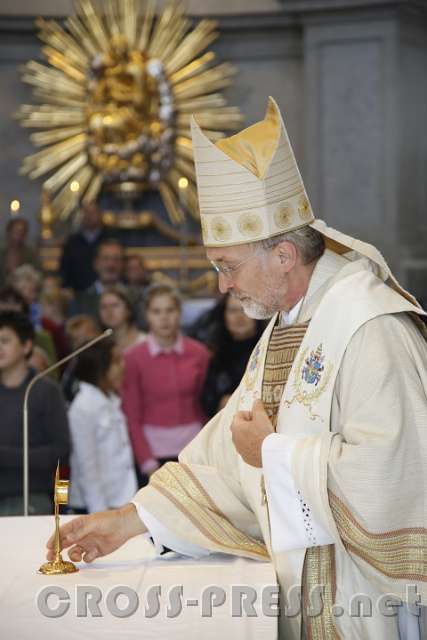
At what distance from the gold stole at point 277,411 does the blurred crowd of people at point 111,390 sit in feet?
5.83

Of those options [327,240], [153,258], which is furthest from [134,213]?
[327,240]

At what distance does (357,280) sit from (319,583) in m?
0.77

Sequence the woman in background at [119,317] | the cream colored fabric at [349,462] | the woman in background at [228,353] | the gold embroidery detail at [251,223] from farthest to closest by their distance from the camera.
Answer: the woman in background at [119,317]
the woman in background at [228,353]
the gold embroidery detail at [251,223]
the cream colored fabric at [349,462]

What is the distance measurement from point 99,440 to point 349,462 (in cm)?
302

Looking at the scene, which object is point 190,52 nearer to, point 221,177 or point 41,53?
point 41,53

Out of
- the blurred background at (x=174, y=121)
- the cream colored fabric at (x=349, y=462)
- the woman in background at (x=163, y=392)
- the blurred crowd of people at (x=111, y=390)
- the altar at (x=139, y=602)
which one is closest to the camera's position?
the altar at (x=139, y=602)

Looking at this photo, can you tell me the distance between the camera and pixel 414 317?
113 inches

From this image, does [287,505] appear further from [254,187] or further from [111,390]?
[111,390]

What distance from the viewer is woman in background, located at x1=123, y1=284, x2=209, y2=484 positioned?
584 cm

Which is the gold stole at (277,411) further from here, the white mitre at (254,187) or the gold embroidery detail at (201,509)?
the white mitre at (254,187)

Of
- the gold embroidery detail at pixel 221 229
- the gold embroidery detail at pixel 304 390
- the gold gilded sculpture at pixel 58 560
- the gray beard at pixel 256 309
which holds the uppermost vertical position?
the gold embroidery detail at pixel 221 229

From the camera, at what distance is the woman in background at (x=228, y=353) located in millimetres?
5633

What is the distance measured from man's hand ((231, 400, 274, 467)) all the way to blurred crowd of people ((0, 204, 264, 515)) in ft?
6.41

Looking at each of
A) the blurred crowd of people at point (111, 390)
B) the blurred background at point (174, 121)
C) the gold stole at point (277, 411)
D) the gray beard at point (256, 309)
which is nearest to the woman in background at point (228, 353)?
the blurred crowd of people at point (111, 390)
